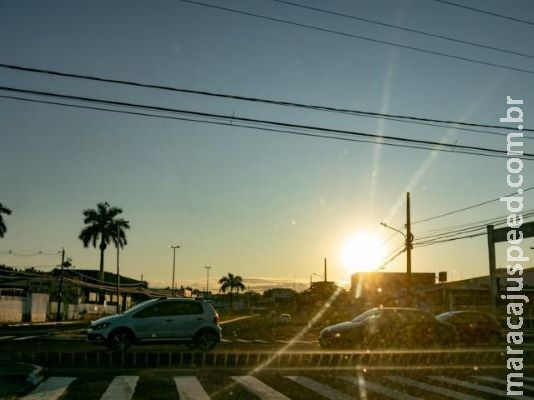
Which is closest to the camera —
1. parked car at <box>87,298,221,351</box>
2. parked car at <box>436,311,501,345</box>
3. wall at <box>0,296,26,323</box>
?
parked car at <box>87,298,221,351</box>

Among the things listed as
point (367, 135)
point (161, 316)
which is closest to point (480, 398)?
point (367, 135)

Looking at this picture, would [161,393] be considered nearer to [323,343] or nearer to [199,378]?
[199,378]

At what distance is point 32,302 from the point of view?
58.2 meters

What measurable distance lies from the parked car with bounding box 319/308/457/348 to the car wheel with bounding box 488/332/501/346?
3917 millimetres

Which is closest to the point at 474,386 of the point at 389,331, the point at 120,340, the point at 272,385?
the point at 272,385

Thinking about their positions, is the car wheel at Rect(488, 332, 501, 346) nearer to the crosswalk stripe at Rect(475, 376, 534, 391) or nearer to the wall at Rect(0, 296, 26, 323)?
the crosswalk stripe at Rect(475, 376, 534, 391)

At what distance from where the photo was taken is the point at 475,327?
26.7 metres

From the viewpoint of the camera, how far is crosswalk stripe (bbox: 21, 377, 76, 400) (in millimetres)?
9727

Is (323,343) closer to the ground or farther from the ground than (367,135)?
closer to the ground

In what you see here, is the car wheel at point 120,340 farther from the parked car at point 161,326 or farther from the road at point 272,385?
the road at point 272,385

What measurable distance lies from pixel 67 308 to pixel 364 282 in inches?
Answer: 2660

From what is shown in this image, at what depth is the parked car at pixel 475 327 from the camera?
26625mm

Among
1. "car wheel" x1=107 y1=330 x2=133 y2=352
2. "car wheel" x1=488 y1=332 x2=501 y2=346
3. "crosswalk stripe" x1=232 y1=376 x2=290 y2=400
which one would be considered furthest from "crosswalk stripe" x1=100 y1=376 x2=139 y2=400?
"car wheel" x1=488 y1=332 x2=501 y2=346

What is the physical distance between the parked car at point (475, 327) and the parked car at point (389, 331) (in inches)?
119
